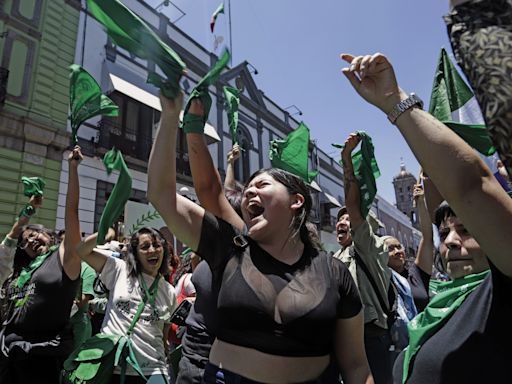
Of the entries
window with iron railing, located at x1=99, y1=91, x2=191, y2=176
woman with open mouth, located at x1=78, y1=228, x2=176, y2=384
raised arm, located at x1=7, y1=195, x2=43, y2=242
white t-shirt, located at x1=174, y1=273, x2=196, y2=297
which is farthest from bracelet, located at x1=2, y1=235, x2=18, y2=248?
window with iron railing, located at x1=99, y1=91, x2=191, y2=176

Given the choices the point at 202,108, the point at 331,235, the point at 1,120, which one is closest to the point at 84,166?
the point at 1,120

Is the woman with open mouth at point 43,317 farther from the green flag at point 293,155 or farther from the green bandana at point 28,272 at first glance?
the green flag at point 293,155

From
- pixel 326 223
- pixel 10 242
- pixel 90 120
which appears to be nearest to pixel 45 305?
pixel 10 242

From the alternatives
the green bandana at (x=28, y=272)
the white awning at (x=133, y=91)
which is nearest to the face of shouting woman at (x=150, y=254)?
the green bandana at (x=28, y=272)

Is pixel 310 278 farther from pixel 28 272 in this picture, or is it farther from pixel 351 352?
pixel 28 272

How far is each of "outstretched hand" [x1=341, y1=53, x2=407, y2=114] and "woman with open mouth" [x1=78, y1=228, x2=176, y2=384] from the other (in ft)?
6.51

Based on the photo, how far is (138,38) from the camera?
131cm

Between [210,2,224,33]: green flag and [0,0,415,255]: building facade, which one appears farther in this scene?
[0,0,415,255]: building facade

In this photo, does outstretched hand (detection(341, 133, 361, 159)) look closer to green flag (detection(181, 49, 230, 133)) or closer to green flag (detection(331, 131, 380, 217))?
green flag (detection(331, 131, 380, 217))

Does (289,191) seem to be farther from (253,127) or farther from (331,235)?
(331,235)

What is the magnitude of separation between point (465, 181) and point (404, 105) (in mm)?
253

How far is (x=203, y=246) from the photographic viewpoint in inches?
53.3

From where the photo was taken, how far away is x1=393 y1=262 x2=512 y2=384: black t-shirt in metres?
0.94

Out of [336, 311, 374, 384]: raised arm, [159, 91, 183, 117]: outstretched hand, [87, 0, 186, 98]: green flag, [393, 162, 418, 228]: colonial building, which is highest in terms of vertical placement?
[393, 162, 418, 228]: colonial building
